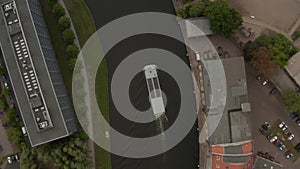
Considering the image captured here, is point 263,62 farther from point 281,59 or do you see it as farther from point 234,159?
point 234,159

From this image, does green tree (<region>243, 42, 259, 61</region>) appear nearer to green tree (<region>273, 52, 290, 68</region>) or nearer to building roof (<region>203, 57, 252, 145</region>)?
building roof (<region>203, 57, 252, 145</region>)

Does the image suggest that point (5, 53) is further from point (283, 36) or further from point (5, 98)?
point (283, 36)

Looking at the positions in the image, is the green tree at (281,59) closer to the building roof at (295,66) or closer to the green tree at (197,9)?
the building roof at (295,66)

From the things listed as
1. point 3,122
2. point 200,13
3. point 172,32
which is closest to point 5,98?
point 3,122

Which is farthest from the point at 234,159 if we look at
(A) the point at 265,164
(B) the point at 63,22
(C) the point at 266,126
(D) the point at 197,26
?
(B) the point at 63,22

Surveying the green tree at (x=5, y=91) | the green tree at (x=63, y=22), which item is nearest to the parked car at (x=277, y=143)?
the green tree at (x=63, y=22)
